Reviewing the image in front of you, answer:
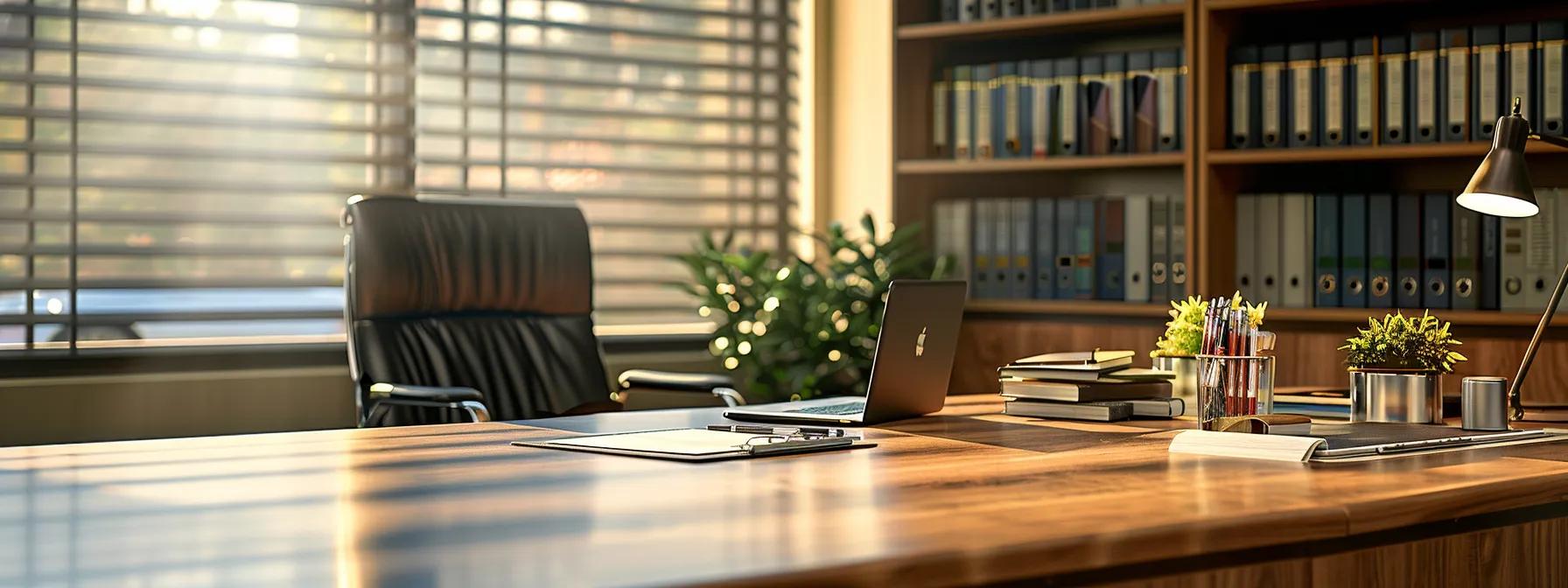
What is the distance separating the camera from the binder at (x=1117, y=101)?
3930 mm

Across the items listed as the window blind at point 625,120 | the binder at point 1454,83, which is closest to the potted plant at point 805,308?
the window blind at point 625,120

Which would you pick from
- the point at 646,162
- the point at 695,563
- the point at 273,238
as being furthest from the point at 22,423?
the point at 695,563

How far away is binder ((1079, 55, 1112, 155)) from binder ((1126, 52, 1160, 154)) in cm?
6

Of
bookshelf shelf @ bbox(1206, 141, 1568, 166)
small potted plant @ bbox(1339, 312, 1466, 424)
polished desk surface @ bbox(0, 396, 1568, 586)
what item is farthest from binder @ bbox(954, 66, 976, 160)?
polished desk surface @ bbox(0, 396, 1568, 586)

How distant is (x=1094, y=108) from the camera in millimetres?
3986

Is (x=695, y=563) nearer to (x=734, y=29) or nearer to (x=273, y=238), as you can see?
(x=273, y=238)

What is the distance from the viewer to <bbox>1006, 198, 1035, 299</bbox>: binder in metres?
4.08

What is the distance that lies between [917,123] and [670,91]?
705 mm

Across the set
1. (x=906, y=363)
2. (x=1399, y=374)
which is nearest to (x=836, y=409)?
(x=906, y=363)

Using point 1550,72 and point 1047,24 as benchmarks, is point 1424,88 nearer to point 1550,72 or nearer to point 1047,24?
point 1550,72

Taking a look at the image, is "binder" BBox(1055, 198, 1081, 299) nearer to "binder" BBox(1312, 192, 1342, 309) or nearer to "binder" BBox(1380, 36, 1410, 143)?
"binder" BBox(1312, 192, 1342, 309)

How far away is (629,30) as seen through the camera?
4.31 m

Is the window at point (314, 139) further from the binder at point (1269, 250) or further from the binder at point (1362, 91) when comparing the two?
the binder at point (1362, 91)

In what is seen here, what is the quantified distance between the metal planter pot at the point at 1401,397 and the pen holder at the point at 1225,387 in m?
0.19
